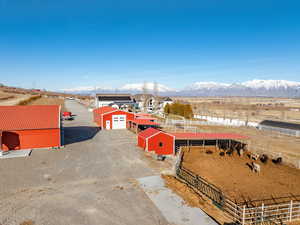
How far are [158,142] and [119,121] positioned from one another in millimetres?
15671

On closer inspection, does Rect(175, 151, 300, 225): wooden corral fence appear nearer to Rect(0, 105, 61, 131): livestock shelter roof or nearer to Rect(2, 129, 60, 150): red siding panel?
Rect(2, 129, 60, 150): red siding panel

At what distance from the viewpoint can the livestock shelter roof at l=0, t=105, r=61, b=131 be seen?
23.8 metres

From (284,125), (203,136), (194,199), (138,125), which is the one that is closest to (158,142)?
(203,136)

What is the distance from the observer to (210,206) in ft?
43.3

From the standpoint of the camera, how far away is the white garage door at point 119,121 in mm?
39156

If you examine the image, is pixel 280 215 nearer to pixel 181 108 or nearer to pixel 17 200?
pixel 17 200

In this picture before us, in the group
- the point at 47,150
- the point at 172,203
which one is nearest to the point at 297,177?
the point at 172,203

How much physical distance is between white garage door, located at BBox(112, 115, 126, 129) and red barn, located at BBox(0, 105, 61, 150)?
13.6m

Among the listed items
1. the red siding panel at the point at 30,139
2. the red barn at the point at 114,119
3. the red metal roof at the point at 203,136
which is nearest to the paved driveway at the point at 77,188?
the red siding panel at the point at 30,139

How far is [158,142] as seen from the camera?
25.4 meters

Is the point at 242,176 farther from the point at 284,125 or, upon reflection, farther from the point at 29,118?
the point at 284,125

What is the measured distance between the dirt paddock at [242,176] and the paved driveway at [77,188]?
235 inches

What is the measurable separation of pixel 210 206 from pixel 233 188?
5151 mm

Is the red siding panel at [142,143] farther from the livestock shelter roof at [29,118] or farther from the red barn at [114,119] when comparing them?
the red barn at [114,119]
